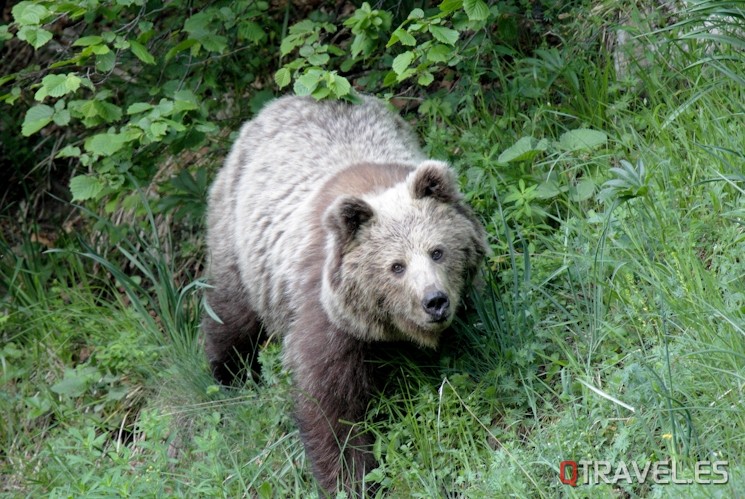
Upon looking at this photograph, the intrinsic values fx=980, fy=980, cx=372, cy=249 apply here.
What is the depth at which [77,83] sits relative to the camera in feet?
19.0

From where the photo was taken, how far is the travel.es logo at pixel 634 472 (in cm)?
376

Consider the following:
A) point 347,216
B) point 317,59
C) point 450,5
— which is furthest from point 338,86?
point 347,216

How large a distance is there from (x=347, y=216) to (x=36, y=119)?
8.05ft

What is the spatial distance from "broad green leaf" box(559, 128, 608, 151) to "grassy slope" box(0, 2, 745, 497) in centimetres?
6

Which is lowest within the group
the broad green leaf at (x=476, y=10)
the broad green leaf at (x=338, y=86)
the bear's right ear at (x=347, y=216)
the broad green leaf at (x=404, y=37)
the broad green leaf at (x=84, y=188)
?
the broad green leaf at (x=84, y=188)

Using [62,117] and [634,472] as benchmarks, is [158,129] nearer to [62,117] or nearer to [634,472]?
[62,117]

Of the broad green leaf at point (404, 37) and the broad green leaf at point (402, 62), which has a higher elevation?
the broad green leaf at point (404, 37)

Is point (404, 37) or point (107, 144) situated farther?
point (107, 144)

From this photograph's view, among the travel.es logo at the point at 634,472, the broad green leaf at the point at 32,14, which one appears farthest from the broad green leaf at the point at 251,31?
the travel.es logo at the point at 634,472

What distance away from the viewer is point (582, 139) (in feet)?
20.8

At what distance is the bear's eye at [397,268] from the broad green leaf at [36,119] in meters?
2.67

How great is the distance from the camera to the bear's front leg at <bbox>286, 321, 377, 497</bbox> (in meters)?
5.25

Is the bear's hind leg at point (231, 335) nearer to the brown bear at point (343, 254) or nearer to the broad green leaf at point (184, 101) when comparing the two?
the brown bear at point (343, 254)

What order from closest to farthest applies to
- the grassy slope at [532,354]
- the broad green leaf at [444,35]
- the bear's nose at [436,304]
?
the grassy slope at [532,354]
the bear's nose at [436,304]
the broad green leaf at [444,35]
